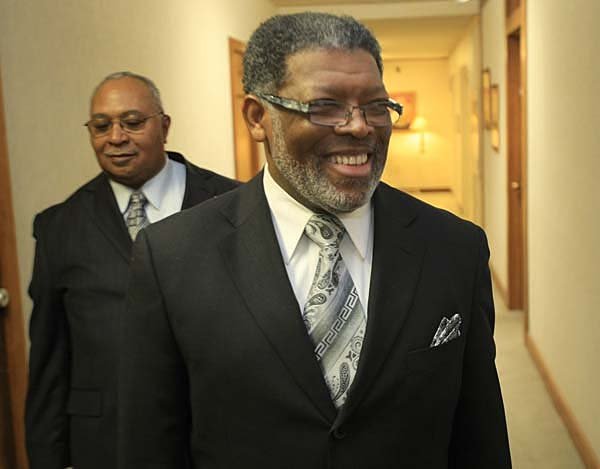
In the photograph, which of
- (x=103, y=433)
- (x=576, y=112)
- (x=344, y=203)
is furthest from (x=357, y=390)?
(x=576, y=112)

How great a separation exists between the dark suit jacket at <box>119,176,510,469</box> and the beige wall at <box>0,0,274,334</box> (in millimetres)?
1604

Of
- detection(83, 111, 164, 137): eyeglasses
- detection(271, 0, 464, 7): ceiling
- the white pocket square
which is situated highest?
detection(271, 0, 464, 7): ceiling

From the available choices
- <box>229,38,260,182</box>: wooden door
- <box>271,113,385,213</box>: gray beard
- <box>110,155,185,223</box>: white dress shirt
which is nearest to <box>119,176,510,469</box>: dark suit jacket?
<box>271,113,385,213</box>: gray beard

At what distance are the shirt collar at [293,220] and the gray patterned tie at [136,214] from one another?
808 millimetres

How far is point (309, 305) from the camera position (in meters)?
1.27

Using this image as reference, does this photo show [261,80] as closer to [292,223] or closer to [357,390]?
[292,223]

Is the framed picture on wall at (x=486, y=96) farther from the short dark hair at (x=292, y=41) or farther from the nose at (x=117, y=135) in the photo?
the short dark hair at (x=292, y=41)

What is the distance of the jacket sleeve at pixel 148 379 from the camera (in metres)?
1.28

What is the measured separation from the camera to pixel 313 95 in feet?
3.81

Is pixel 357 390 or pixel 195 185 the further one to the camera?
pixel 195 185

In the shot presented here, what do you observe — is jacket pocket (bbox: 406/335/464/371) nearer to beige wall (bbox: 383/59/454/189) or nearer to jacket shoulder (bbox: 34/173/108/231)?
jacket shoulder (bbox: 34/173/108/231)

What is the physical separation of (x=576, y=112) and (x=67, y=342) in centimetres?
238

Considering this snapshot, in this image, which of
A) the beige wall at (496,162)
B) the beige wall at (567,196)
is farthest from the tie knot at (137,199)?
the beige wall at (496,162)

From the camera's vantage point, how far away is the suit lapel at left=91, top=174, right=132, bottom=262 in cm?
200
